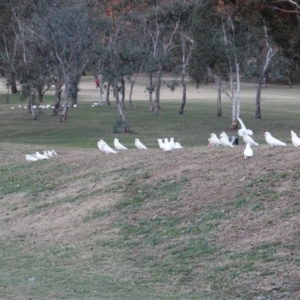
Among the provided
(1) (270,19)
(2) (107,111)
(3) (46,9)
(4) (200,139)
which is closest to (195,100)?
(2) (107,111)

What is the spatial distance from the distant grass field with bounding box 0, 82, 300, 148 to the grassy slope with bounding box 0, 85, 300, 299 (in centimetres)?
1439

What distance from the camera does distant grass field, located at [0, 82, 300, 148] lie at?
35750 millimetres

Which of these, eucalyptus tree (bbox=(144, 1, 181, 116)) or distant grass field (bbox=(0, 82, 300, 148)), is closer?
distant grass field (bbox=(0, 82, 300, 148))

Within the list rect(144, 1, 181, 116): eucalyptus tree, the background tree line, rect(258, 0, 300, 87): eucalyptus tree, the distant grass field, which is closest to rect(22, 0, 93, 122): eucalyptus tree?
the background tree line

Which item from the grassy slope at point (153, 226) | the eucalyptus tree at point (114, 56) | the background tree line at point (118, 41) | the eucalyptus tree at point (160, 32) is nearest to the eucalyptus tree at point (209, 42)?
the background tree line at point (118, 41)

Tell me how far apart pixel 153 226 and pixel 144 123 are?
108 feet

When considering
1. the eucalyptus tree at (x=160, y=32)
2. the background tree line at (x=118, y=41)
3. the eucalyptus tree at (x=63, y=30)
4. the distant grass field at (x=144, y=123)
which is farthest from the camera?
the eucalyptus tree at (x=160, y=32)


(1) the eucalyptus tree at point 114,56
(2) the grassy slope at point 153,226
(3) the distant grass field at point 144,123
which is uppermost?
(1) the eucalyptus tree at point 114,56

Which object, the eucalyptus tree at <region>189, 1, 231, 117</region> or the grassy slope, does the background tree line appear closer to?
the eucalyptus tree at <region>189, 1, 231, 117</region>

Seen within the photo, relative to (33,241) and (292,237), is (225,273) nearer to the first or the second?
(292,237)

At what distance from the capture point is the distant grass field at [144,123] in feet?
117

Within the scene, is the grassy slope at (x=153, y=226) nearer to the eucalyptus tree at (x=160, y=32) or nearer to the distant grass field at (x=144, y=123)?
the distant grass field at (x=144, y=123)

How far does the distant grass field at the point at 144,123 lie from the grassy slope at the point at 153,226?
14.4 metres

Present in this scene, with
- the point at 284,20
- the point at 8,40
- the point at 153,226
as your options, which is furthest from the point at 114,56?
the point at 153,226
